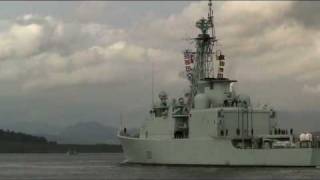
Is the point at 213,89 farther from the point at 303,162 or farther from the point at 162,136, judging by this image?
the point at 303,162

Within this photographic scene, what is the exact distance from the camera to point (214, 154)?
55.1m

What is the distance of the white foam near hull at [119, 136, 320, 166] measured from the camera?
5231 cm

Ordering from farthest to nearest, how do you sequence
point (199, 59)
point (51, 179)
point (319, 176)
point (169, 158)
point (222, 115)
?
point (199, 59) < point (169, 158) < point (222, 115) < point (51, 179) < point (319, 176)

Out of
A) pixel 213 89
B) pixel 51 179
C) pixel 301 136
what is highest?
pixel 213 89

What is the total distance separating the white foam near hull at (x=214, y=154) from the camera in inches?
2060

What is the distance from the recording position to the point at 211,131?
55.6 metres

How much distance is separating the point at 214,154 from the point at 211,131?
202cm

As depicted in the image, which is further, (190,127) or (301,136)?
(190,127)

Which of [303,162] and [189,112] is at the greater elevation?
[189,112]

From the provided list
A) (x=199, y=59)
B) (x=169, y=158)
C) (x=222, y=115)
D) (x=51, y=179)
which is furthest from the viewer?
(x=199, y=59)

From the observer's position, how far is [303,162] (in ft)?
172

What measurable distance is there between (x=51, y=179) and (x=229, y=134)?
15.6 m

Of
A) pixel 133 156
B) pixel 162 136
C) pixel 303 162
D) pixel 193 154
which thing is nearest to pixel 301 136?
pixel 303 162

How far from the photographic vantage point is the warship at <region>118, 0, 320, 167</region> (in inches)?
2092
